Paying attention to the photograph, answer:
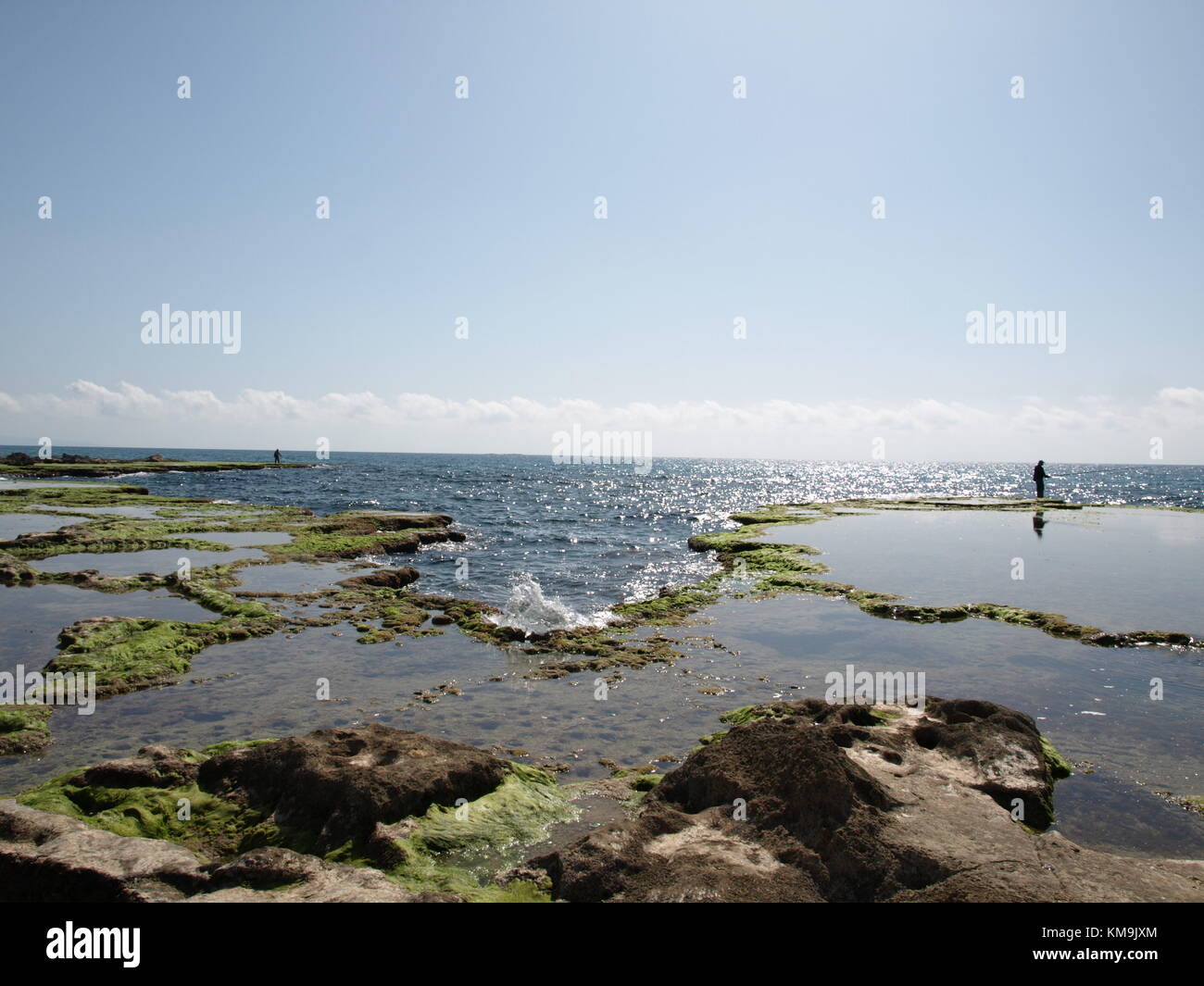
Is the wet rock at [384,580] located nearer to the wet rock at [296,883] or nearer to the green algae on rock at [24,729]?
the green algae on rock at [24,729]

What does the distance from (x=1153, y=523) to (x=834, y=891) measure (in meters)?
59.9

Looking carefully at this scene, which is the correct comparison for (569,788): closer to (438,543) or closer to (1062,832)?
(1062,832)

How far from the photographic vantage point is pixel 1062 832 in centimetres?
873

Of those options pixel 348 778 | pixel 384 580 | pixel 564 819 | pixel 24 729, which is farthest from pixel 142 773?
pixel 384 580

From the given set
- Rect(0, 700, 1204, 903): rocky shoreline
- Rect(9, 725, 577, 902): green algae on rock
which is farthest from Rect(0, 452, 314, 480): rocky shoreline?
Rect(0, 700, 1204, 903): rocky shoreline

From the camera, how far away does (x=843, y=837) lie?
7293mm

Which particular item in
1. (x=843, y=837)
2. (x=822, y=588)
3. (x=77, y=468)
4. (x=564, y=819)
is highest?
(x=77, y=468)

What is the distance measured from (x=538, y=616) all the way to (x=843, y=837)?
52.0 feet

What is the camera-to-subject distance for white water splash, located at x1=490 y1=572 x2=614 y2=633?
21.4 metres

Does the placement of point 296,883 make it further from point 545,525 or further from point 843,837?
point 545,525

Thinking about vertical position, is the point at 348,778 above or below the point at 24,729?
above

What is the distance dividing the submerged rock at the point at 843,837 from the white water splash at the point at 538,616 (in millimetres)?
12392

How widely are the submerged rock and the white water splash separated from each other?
12392mm
